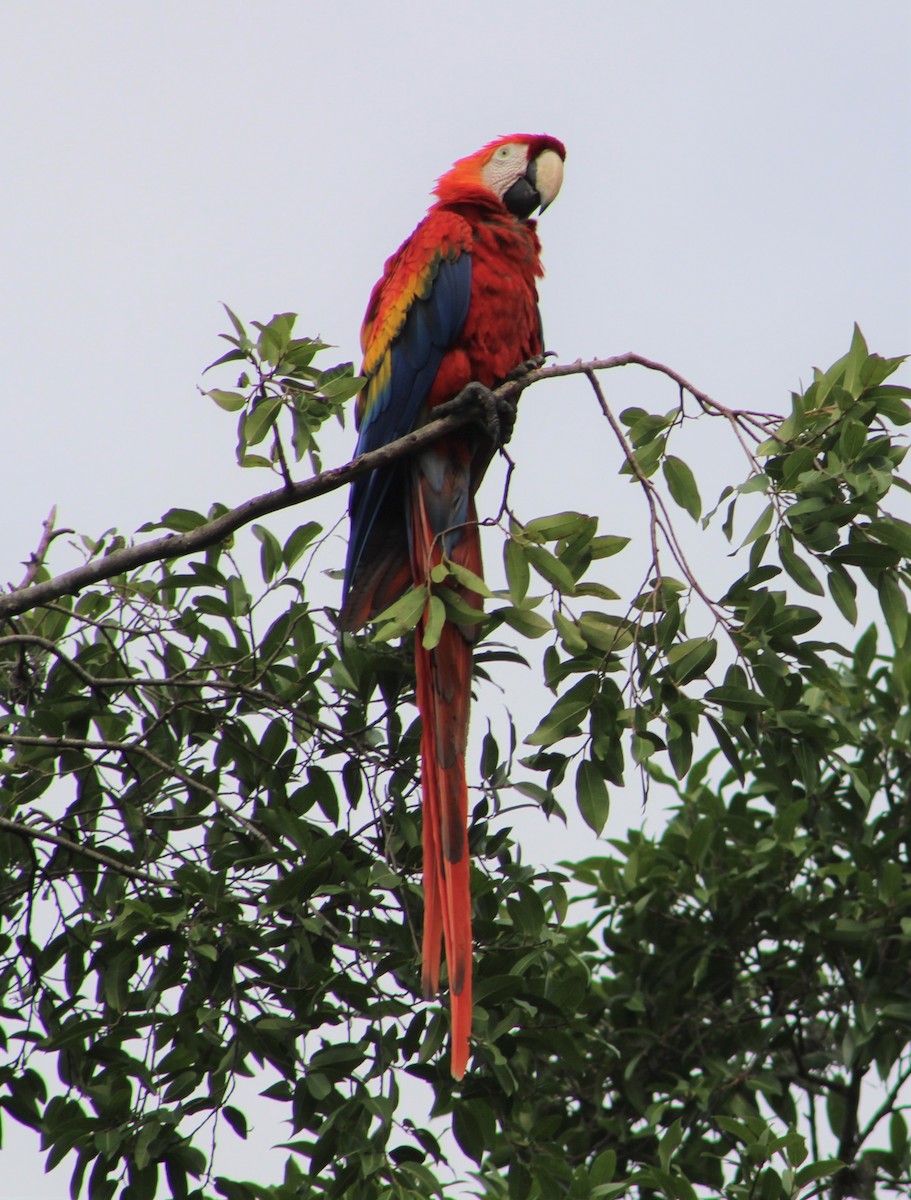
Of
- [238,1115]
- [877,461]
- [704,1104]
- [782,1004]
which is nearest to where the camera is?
[877,461]

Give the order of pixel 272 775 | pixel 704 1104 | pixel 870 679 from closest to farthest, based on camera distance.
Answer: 1. pixel 272 775
2. pixel 704 1104
3. pixel 870 679

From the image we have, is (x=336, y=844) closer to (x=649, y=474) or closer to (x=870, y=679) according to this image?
(x=649, y=474)

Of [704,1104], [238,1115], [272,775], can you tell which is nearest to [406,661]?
[272,775]

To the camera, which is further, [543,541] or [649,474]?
[649,474]

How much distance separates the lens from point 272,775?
220 centimetres

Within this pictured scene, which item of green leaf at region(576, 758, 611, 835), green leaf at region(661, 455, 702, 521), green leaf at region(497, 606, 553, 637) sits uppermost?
green leaf at region(661, 455, 702, 521)

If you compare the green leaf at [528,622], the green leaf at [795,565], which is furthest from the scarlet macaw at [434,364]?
the green leaf at [795,565]

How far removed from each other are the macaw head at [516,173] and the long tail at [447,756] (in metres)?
0.82

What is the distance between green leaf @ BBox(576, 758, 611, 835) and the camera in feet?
6.23

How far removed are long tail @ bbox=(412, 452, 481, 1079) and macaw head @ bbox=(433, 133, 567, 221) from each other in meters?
0.82

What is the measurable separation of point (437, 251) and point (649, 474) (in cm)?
100

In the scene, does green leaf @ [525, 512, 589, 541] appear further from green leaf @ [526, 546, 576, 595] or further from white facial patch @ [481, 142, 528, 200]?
white facial patch @ [481, 142, 528, 200]

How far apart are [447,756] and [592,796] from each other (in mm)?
355

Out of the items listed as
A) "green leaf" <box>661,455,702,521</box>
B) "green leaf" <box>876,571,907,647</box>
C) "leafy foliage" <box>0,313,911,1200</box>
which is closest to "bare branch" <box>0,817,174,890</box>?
"leafy foliage" <box>0,313,911,1200</box>
